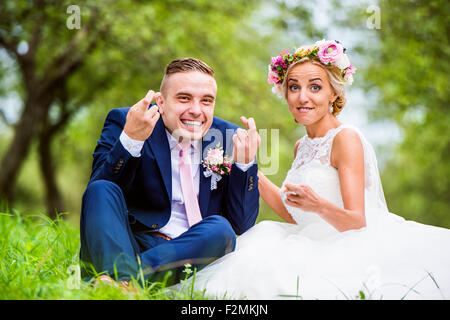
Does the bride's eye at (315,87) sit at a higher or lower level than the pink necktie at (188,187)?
higher

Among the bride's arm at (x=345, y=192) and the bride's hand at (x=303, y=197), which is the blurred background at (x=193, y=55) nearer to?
the bride's arm at (x=345, y=192)

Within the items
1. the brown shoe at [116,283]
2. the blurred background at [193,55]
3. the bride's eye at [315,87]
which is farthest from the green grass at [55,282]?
the blurred background at [193,55]

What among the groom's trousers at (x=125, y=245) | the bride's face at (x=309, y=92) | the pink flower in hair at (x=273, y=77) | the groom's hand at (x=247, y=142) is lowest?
the groom's trousers at (x=125, y=245)

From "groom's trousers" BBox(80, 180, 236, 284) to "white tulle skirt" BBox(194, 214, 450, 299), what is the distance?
0.44ft

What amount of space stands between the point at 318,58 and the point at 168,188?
142cm

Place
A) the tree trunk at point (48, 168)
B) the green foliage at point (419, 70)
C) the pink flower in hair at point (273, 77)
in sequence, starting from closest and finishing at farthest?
1. the pink flower in hair at point (273, 77)
2. the green foliage at point (419, 70)
3. the tree trunk at point (48, 168)

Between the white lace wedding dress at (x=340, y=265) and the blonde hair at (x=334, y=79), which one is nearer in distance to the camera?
the white lace wedding dress at (x=340, y=265)

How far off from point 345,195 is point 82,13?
5.50m

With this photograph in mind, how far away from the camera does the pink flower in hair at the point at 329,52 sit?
10.9 ft

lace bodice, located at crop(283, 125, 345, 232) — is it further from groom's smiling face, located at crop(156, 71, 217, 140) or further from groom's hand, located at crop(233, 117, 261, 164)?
groom's smiling face, located at crop(156, 71, 217, 140)

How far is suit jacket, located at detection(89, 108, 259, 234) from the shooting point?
3035mm

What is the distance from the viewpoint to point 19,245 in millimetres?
3877

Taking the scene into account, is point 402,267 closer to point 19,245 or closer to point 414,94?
point 19,245

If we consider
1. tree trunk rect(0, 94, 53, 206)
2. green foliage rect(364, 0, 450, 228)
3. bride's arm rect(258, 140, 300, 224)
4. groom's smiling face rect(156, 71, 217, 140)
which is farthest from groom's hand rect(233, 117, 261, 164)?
tree trunk rect(0, 94, 53, 206)
